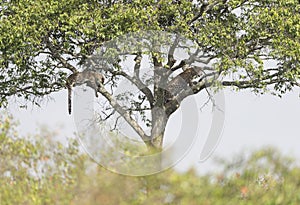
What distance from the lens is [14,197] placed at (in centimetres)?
794

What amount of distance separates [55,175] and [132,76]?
11.9 metres

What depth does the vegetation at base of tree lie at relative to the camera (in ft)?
22.7

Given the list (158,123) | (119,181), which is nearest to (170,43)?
(158,123)

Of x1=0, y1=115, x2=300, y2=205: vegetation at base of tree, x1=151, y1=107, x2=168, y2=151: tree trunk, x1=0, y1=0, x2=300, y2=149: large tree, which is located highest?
x1=0, y1=0, x2=300, y2=149: large tree

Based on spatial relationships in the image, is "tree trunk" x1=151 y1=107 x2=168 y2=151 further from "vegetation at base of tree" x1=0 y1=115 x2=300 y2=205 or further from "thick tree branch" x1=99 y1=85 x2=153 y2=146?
"vegetation at base of tree" x1=0 y1=115 x2=300 y2=205

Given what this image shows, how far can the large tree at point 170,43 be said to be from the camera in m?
17.4

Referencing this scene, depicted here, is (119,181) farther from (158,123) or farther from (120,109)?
(120,109)

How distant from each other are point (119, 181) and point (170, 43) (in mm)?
10879

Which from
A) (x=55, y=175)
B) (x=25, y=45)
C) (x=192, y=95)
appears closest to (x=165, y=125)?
(x=192, y=95)

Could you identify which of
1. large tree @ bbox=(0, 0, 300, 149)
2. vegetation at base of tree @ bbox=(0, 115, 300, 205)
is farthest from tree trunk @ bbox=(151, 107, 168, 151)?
vegetation at base of tree @ bbox=(0, 115, 300, 205)

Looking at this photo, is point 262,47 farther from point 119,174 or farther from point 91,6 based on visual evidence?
point 119,174

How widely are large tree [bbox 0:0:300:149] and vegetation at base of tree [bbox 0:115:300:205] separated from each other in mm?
8234

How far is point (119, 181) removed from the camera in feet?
22.8

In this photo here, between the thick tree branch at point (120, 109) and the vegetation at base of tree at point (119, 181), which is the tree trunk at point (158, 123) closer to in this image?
the thick tree branch at point (120, 109)
